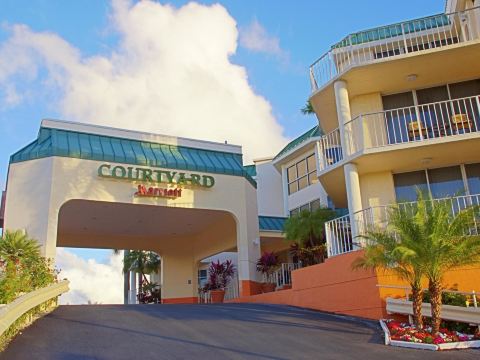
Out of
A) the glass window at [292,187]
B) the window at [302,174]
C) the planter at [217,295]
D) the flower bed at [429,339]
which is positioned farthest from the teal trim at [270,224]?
the flower bed at [429,339]

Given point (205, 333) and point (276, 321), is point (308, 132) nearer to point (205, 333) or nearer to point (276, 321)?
point (276, 321)

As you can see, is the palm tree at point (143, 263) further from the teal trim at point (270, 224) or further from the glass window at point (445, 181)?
the glass window at point (445, 181)

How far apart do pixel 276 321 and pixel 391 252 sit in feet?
11.7

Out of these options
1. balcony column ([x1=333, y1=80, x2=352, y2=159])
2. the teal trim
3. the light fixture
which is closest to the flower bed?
balcony column ([x1=333, y1=80, x2=352, y2=159])

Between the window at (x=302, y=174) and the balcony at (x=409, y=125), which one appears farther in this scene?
the window at (x=302, y=174)

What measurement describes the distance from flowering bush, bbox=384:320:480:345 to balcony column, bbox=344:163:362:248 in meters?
5.19

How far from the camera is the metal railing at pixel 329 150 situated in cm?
1879

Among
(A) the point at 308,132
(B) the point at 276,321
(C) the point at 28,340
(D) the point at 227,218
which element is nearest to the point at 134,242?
(D) the point at 227,218

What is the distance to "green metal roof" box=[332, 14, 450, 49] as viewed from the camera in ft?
60.8

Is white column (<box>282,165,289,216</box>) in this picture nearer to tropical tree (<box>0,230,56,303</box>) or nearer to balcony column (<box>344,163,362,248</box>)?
balcony column (<box>344,163,362,248</box>)

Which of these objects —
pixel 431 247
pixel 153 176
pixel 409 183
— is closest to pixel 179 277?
pixel 153 176

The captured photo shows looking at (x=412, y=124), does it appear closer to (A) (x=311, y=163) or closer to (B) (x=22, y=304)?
(A) (x=311, y=163)

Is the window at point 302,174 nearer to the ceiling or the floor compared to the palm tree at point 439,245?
nearer to the ceiling

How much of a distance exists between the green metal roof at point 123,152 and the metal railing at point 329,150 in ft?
19.6
